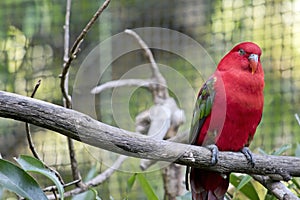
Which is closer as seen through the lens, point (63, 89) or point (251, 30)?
point (63, 89)

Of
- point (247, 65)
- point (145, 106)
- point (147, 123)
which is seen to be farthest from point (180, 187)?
point (247, 65)

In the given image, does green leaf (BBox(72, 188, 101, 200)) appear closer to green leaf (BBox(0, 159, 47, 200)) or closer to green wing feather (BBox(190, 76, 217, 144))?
green leaf (BBox(0, 159, 47, 200))

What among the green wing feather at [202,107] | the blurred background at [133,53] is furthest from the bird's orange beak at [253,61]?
the blurred background at [133,53]

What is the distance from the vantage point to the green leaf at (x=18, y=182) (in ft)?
3.52

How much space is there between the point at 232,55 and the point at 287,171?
499mm

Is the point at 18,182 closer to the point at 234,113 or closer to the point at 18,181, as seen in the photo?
the point at 18,181

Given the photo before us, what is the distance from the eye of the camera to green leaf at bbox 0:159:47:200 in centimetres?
107

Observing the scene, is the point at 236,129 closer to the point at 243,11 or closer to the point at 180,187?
the point at 180,187

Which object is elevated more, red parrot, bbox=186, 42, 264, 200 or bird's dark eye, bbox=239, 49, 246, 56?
bird's dark eye, bbox=239, 49, 246, 56

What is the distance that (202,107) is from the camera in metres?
1.62

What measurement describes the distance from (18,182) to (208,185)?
691mm

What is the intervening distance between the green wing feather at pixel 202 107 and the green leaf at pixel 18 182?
0.63m

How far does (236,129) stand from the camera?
1.61m

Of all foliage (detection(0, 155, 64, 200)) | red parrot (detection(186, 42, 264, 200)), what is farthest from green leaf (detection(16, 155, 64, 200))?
red parrot (detection(186, 42, 264, 200))
